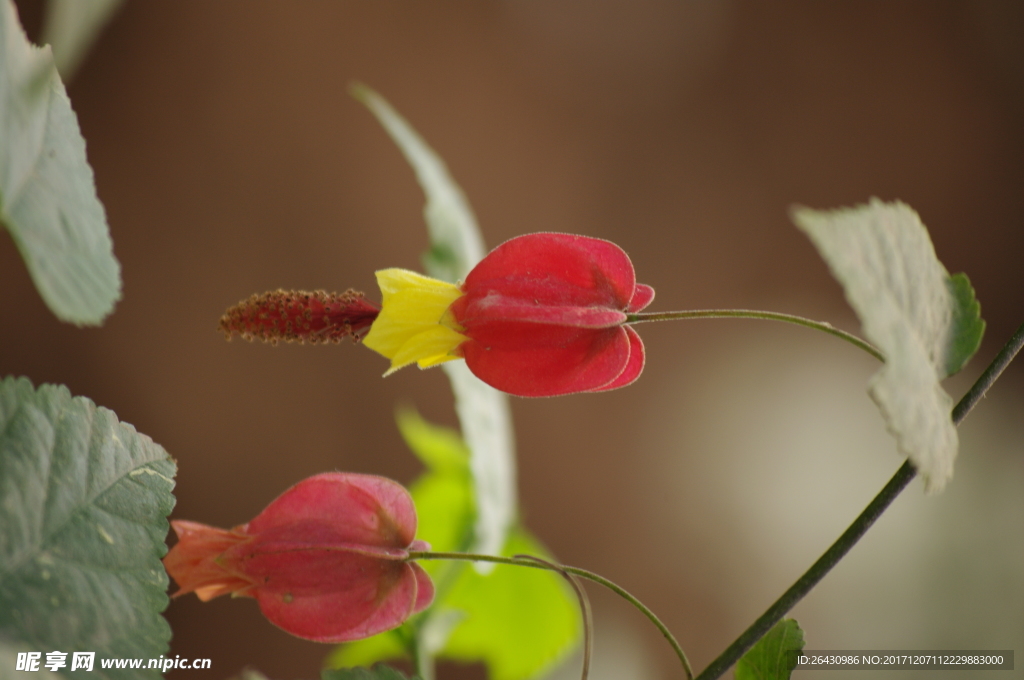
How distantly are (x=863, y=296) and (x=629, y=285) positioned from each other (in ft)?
0.35

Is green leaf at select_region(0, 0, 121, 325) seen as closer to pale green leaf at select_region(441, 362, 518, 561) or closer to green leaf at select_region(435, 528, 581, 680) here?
pale green leaf at select_region(441, 362, 518, 561)

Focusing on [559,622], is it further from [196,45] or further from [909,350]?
[196,45]

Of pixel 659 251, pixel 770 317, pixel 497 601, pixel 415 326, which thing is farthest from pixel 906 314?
pixel 659 251

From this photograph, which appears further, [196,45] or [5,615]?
[196,45]

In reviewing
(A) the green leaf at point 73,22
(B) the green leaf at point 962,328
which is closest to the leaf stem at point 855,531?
(B) the green leaf at point 962,328

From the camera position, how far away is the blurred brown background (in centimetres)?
109

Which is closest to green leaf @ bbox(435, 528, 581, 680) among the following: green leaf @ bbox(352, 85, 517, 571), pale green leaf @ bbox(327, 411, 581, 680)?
pale green leaf @ bbox(327, 411, 581, 680)

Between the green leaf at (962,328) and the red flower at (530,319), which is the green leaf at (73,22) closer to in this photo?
the red flower at (530,319)

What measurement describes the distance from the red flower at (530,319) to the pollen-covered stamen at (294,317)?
0.5 inches

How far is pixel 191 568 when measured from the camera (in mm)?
238

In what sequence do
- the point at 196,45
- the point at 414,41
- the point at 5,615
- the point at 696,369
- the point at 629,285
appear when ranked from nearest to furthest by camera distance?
the point at 5,615
the point at 629,285
the point at 196,45
the point at 414,41
the point at 696,369

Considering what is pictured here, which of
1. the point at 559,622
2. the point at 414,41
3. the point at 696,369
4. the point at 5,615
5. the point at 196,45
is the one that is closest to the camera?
the point at 5,615

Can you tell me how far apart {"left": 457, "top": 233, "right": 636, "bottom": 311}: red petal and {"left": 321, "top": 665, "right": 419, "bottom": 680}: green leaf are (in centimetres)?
12

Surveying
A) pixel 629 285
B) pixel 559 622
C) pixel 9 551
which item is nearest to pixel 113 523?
pixel 9 551
